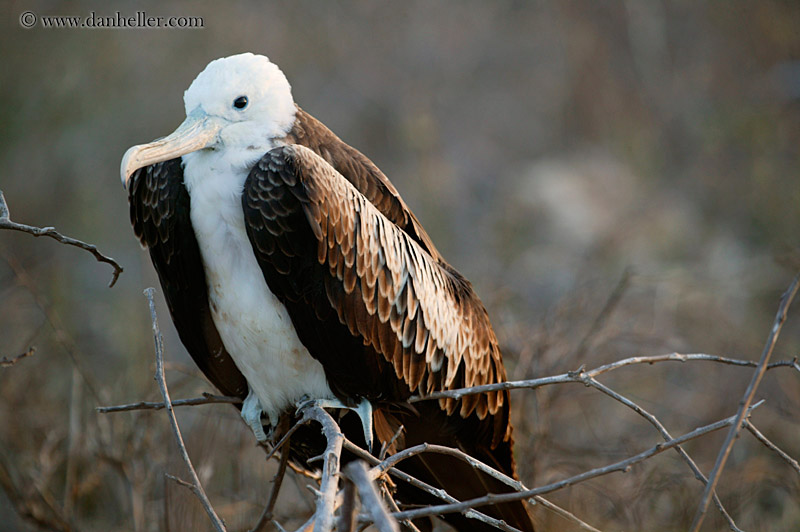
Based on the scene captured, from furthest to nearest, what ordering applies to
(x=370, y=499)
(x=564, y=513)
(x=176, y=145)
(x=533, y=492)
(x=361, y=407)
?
(x=361, y=407), (x=176, y=145), (x=564, y=513), (x=533, y=492), (x=370, y=499)

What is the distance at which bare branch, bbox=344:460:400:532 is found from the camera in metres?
1.25

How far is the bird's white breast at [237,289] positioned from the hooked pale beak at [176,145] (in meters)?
0.08

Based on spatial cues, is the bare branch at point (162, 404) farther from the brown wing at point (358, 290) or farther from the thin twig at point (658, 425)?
the thin twig at point (658, 425)

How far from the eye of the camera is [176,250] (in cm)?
260

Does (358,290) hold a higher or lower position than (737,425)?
lower

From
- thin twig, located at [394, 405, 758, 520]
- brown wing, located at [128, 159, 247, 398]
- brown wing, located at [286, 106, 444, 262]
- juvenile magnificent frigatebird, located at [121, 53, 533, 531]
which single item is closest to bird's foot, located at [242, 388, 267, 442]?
Result: juvenile magnificent frigatebird, located at [121, 53, 533, 531]

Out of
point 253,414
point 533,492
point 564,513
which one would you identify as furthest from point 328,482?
point 253,414

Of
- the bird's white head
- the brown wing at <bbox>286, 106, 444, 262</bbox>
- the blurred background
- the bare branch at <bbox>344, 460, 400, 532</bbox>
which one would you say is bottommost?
the blurred background

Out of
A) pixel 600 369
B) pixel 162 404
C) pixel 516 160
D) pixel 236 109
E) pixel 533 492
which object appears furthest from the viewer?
pixel 516 160

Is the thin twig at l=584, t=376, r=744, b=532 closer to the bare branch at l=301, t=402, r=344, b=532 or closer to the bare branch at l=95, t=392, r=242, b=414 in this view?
the bare branch at l=301, t=402, r=344, b=532

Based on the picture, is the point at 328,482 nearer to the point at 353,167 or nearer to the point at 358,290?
the point at 358,290

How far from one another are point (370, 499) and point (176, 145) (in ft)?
4.67

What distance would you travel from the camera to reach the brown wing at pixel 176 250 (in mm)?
2592

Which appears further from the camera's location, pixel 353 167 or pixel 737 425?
pixel 353 167
